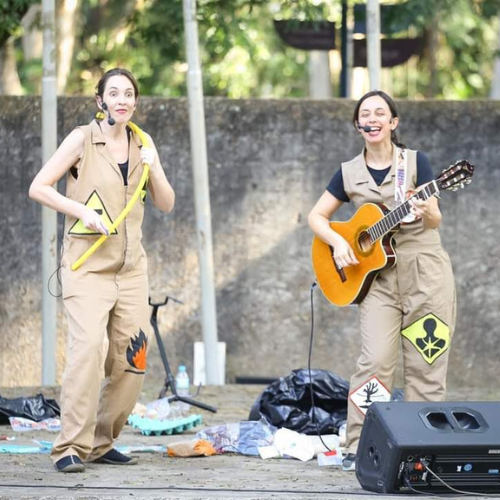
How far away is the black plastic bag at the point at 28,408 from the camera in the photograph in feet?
25.7

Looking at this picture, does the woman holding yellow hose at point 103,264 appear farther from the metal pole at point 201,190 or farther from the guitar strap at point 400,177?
the metal pole at point 201,190

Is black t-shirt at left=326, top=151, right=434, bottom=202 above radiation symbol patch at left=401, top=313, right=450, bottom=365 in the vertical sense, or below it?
above

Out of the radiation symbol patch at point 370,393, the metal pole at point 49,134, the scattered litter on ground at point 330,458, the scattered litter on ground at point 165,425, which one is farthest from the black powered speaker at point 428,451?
the metal pole at point 49,134

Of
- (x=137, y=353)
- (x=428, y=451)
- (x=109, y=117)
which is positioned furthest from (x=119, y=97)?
(x=428, y=451)

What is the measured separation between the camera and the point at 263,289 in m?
9.86

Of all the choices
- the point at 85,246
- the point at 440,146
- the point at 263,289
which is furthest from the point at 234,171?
the point at 85,246

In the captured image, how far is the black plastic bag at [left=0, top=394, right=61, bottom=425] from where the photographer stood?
785cm

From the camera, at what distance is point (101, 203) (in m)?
6.17

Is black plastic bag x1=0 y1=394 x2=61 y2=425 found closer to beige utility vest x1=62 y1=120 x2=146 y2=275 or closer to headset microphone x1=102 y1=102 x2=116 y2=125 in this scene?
beige utility vest x1=62 y1=120 x2=146 y2=275

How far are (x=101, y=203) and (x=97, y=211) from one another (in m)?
0.05

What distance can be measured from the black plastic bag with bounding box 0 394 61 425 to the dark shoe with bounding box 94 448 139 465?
1.56 meters

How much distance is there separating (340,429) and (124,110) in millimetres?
2330

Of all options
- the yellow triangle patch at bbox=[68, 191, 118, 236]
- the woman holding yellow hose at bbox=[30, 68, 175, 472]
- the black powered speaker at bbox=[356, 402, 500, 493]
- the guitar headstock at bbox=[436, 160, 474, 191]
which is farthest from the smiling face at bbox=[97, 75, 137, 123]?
the black powered speaker at bbox=[356, 402, 500, 493]

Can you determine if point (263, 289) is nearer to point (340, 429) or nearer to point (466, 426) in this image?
point (340, 429)
